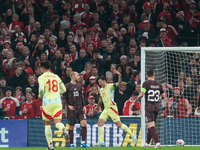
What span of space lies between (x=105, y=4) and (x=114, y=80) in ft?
15.1

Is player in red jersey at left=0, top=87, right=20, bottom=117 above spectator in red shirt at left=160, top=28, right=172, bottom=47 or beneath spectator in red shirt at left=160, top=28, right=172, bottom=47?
beneath

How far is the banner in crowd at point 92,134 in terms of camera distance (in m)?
12.5

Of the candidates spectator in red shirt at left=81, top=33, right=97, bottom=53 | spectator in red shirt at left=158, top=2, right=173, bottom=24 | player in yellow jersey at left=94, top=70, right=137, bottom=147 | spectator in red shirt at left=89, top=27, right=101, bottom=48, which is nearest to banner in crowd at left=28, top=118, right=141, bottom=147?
player in yellow jersey at left=94, top=70, right=137, bottom=147

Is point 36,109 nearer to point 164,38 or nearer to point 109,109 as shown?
point 109,109

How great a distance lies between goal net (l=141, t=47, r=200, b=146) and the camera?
11.9 m

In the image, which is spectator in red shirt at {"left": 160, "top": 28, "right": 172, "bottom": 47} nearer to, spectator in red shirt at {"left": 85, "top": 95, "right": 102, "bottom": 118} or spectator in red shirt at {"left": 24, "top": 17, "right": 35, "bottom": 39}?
spectator in red shirt at {"left": 85, "top": 95, "right": 102, "bottom": 118}

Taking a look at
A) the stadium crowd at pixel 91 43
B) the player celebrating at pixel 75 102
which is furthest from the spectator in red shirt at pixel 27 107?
the player celebrating at pixel 75 102

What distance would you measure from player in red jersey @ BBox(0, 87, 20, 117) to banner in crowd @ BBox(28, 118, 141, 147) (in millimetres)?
714

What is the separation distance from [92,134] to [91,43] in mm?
3776

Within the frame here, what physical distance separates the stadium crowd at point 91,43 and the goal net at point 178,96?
4cm

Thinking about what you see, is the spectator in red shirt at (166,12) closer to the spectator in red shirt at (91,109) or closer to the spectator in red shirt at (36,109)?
the spectator in red shirt at (91,109)

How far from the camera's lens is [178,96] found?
12.4m

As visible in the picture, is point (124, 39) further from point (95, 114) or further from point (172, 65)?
point (95, 114)

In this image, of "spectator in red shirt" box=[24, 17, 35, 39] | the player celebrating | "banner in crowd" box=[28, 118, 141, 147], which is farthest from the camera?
"spectator in red shirt" box=[24, 17, 35, 39]
